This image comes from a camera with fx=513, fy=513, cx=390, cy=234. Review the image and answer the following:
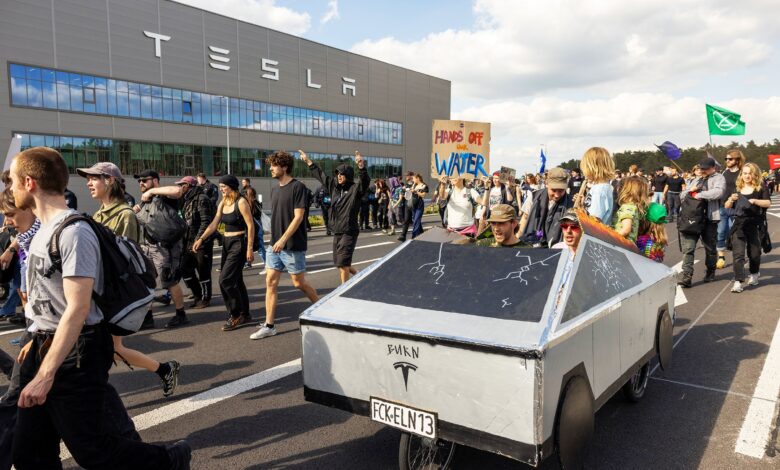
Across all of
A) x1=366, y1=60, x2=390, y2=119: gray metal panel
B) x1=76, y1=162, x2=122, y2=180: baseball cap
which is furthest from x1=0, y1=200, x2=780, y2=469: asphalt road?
x1=366, y1=60, x2=390, y2=119: gray metal panel

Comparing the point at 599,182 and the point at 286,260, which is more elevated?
the point at 599,182

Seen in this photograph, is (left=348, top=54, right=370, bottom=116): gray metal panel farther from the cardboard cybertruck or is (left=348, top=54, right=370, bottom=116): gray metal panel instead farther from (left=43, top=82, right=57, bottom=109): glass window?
the cardboard cybertruck

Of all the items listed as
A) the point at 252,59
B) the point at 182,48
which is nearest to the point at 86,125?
the point at 182,48

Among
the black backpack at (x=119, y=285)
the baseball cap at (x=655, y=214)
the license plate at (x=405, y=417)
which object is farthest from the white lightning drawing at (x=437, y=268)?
the baseball cap at (x=655, y=214)

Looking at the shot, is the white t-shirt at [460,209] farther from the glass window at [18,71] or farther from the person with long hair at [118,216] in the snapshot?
the glass window at [18,71]

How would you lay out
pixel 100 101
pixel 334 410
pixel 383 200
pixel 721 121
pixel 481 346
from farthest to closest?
pixel 100 101, pixel 383 200, pixel 721 121, pixel 334 410, pixel 481 346

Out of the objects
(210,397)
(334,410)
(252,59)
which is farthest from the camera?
(252,59)

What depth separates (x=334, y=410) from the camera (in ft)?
12.5

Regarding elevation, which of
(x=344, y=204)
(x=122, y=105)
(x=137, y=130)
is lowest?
(x=344, y=204)

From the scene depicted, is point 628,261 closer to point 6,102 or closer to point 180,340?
point 180,340

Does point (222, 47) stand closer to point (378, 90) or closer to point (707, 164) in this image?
point (378, 90)

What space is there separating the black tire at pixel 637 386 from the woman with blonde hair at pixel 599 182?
5.20 feet

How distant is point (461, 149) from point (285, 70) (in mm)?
35011

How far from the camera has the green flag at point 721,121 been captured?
12676 mm
